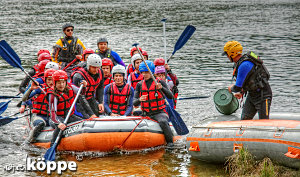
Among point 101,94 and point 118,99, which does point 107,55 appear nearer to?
point 101,94

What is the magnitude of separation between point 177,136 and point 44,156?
8.81 feet

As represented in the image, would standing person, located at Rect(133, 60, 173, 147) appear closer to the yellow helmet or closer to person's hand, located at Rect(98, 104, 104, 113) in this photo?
person's hand, located at Rect(98, 104, 104, 113)

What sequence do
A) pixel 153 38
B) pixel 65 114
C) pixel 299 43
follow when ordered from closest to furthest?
pixel 65 114 → pixel 299 43 → pixel 153 38

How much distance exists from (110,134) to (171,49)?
14.5 metres

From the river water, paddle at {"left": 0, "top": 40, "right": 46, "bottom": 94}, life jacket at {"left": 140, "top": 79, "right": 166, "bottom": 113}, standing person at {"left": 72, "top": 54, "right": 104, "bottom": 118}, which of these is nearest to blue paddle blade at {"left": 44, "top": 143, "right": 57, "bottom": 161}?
the river water

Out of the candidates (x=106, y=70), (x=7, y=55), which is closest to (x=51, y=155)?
(x=106, y=70)

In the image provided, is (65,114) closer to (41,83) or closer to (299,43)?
(41,83)

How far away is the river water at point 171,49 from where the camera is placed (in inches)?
320

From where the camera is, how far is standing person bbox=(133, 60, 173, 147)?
856cm

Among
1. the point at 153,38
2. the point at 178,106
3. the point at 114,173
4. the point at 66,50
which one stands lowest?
the point at 114,173

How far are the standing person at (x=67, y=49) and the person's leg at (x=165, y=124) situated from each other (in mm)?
4072

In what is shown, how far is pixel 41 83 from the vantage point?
951 cm

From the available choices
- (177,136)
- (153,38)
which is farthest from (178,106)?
(153,38)

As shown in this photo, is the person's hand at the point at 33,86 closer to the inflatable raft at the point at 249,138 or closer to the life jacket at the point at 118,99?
A: the life jacket at the point at 118,99
